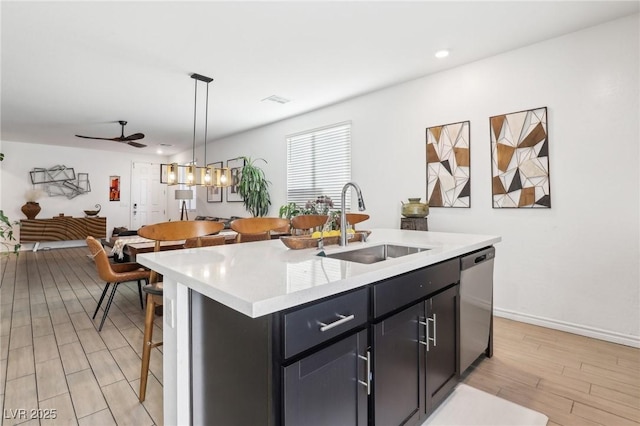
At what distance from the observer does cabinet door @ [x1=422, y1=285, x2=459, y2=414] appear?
1580mm

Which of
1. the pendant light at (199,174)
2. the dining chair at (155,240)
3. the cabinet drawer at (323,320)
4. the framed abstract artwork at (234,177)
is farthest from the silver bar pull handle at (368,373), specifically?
the framed abstract artwork at (234,177)

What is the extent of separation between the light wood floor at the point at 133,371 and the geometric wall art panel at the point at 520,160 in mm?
1219

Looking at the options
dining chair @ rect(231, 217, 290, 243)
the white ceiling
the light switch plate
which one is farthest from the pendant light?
the light switch plate

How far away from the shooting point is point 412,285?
1.46m

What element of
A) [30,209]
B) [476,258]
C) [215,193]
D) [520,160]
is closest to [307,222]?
[476,258]

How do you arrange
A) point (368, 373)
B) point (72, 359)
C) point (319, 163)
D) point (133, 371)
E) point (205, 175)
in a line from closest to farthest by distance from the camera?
point (368, 373), point (133, 371), point (72, 359), point (205, 175), point (319, 163)

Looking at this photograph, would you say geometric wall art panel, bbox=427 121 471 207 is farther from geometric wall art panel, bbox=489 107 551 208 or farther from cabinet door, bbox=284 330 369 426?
cabinet door, bbox=284 330 369 426

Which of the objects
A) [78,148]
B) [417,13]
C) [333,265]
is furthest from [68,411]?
[78,148]

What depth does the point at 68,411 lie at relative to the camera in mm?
1762

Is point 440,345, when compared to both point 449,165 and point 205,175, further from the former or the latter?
point 205,175

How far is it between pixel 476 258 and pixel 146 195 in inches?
381

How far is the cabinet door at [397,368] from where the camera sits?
1.27 meters

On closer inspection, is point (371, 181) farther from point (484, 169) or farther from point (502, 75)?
point (502, 75)

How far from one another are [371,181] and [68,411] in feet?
11.9
